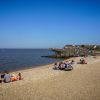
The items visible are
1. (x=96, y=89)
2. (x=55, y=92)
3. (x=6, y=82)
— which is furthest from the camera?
(x=6, y=82)

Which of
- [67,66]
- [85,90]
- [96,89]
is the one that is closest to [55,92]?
[85,90]

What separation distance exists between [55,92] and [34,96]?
1574 mm

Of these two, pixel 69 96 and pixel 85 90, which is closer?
pixel 69 96

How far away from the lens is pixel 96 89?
12828 millimetres

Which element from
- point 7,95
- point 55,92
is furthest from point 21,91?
point 55,92

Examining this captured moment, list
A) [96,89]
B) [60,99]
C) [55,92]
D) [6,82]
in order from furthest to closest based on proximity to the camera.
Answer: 1. [6,82]
2. [96,89]
3. [55,92]
4. [60,99]

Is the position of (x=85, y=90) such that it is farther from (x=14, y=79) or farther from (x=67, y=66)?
(x=67, y=66)

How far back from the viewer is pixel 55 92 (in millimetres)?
12047

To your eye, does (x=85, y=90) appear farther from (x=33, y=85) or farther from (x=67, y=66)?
(x=67, y=66)

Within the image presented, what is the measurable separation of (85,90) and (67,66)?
10.0 meters

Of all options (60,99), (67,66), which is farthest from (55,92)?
(67,66)

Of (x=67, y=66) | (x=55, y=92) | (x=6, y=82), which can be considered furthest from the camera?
(x=67, y=66)

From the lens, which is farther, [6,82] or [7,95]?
[6,82]

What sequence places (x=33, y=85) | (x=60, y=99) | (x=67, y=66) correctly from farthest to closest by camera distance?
(x=67, y=66)
(x=33, y=85)
(x=60, y=99)
